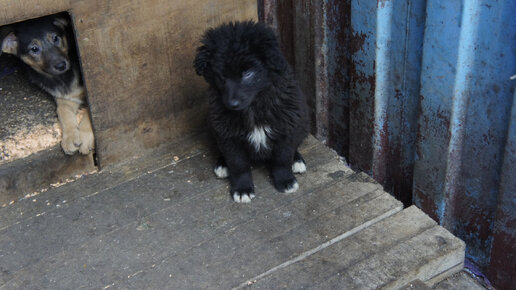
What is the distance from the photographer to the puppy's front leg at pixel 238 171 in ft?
11.3

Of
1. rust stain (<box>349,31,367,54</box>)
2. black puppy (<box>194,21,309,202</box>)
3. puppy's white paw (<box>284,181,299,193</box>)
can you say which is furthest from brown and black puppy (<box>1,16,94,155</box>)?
rust stain (<box>349,31,367,54</box>)

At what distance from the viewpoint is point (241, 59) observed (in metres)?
3.02

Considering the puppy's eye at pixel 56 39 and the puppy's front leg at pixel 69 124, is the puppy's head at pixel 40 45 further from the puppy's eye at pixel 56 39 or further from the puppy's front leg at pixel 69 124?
the puppy's front leg at pixel 69 124

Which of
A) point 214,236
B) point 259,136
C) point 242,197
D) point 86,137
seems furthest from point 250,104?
point 86,137

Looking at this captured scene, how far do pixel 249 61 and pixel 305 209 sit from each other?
99 centimetres

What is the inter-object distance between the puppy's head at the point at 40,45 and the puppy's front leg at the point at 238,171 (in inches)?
56.8

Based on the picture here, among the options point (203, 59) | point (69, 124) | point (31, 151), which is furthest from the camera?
point (69, 124)

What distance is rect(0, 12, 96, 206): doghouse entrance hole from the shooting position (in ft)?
12.0

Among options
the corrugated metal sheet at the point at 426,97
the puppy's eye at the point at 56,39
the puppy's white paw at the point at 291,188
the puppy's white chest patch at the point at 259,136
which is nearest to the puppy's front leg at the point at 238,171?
the puppy's white chest patch at the point at 259,136

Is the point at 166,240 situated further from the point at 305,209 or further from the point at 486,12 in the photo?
the point at 486,12

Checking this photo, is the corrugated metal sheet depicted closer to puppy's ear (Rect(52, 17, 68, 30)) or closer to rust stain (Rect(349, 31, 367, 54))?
rust stain (Rect(349, 31, 367, 54))

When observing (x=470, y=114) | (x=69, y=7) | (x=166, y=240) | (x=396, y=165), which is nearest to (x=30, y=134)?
(x=69, y=7)

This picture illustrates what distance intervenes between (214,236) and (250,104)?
31.9 inches

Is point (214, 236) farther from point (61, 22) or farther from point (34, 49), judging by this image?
point (61, 22)
